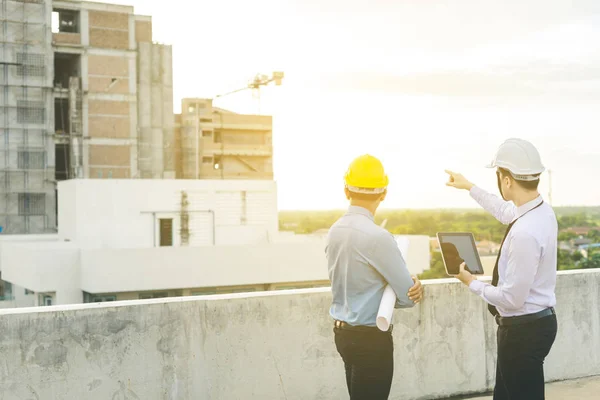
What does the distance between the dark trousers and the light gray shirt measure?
550 mm

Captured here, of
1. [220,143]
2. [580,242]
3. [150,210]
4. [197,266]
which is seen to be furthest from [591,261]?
[197,266]

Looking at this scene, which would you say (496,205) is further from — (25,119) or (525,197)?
(25,119)

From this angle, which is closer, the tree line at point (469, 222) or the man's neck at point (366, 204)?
the man's neck at point (366, 204)

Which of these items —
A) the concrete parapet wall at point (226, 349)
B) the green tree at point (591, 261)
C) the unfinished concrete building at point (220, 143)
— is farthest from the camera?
the unfinished concrete building at point (220, 143)

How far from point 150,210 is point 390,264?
4876 centimetres

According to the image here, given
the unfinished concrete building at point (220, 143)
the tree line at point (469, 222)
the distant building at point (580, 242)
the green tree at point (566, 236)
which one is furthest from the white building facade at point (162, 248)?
the distant building at point (580, 242)

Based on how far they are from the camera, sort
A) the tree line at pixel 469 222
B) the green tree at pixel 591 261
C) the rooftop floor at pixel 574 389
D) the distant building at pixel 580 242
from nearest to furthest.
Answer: the rooftop floor at pixel 574 389, the green tree at pixel 591 261, the distant building at pixel 580 242, the tree line at pixel 469 222

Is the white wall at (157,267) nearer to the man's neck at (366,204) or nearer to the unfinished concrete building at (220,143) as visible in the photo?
the man's neck at (366,204)

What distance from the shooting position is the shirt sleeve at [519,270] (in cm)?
371

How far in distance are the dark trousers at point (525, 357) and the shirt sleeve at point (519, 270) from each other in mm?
166

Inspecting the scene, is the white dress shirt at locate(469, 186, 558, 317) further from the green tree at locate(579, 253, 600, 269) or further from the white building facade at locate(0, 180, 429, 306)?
the green tree at locate(579, 253, 600, 269)

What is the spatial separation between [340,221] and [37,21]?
73069 mm

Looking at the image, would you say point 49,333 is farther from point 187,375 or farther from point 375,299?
point 375,299

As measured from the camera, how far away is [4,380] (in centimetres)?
502
